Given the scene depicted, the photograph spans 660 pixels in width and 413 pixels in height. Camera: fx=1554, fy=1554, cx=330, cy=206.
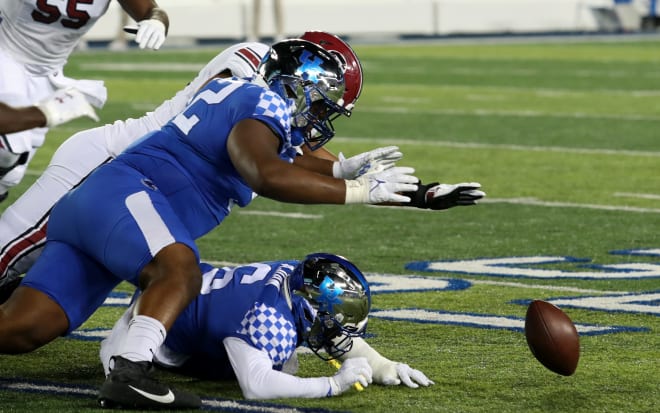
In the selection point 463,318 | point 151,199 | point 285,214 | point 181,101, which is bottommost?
point 285,214

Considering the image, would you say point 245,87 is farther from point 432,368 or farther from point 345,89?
point 432,368

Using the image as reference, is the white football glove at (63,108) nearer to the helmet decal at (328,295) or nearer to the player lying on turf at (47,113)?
the player lying on turf at (47,113)

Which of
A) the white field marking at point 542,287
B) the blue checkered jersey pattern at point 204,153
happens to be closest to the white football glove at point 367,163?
A: the blue checkered jersey pattern at point 204,153

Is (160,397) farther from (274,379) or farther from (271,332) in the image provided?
(271,332)

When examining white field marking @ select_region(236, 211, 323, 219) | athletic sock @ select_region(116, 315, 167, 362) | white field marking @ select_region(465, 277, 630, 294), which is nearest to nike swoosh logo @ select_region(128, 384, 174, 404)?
athletic sock @ select_region(116, 315, 167, 362)

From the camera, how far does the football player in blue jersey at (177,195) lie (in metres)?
4.25

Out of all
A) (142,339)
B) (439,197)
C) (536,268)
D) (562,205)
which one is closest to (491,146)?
(562,205)

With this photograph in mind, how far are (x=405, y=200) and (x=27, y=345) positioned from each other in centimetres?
120

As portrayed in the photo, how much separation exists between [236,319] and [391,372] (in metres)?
0.47

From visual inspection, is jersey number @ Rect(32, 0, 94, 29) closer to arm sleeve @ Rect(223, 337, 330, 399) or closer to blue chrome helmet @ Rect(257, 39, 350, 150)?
blue chrome helmet @ Rect(257, 39, 350, 150)

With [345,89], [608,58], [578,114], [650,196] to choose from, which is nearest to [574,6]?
[608,58]

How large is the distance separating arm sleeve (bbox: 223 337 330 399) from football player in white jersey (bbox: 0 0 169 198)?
160 centimetres

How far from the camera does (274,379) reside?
4.26 metres

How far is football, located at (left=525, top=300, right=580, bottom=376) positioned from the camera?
444 centimetres
